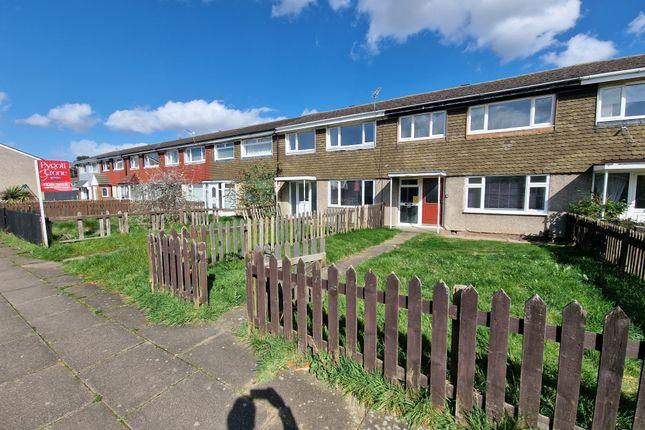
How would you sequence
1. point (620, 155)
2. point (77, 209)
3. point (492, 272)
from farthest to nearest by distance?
1. point (77, 209)
2. point (620, 155)
3. point (492, 272)

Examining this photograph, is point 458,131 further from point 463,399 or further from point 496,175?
point 463,399

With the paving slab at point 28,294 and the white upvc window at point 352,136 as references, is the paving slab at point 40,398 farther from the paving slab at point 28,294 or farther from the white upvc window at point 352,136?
the white upvc window at point 352,136

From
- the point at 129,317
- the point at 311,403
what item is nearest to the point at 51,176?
the point at 129,317

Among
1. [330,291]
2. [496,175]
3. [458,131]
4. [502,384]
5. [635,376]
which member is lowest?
[635,376]

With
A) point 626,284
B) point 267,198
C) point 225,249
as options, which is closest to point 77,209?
point 267,198

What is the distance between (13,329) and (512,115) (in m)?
14.7

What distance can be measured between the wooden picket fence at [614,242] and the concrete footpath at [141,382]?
20.5ft

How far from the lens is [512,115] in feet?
37.8

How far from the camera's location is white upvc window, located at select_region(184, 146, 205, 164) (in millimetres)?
23797

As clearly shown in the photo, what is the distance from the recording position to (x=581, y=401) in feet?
7.83

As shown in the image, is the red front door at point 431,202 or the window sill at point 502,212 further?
the red front door at point 431,202

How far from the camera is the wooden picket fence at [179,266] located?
4340mm

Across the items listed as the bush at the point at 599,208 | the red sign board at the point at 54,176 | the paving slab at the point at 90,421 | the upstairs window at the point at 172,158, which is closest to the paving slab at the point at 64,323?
the paving slab at the point at 90,421

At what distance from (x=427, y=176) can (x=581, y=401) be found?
11852mm
